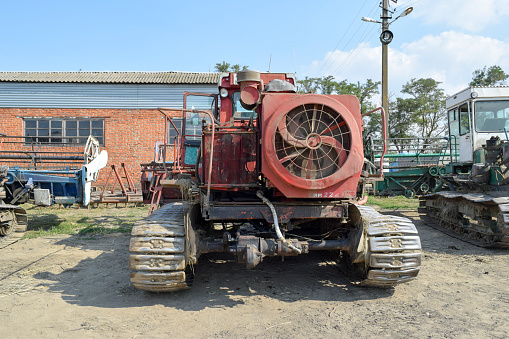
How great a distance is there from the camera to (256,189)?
4.66 meters

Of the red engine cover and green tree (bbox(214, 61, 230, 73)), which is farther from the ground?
green tree (bbox(214, 61, 230, 73))

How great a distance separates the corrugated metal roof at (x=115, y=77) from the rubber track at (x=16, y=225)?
10190mm

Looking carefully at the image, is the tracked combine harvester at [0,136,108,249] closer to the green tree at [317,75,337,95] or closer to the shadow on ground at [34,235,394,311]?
the shadow on ground at [34,235,394,311]

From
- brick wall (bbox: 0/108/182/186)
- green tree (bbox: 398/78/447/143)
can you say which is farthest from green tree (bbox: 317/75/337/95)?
brick wall (bbox: 0/108/182/186)

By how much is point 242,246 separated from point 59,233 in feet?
20.6

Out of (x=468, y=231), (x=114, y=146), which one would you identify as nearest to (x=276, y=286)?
(x=468, y=231)

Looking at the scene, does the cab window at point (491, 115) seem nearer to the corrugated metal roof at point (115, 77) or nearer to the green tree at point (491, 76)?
the corrugated metal roof at point (115, 77)

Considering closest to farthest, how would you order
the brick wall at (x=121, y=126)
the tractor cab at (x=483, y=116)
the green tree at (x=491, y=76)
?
the tractor cab at (x=483, y=116) < the brick wall at (x=121, y=126) < the green tree at (x=491, y=76)

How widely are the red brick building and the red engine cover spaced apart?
1395 cm

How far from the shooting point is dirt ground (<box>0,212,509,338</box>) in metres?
3.56

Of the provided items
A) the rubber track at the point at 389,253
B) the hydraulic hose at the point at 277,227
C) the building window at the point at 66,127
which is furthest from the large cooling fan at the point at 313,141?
the building window at the point at 66,127

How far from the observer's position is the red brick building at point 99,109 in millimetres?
17469

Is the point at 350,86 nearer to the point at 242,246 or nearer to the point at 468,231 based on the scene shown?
the point at 468,231

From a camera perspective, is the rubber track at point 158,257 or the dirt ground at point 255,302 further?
the rubber track at point 158,257
